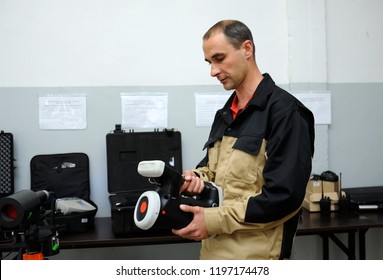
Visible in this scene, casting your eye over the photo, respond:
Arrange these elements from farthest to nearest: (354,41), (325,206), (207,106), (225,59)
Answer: (354,41)
(207,106)
(325,206)
(225,59)

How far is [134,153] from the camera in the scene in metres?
2.19

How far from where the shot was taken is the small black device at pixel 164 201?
950 millimetres

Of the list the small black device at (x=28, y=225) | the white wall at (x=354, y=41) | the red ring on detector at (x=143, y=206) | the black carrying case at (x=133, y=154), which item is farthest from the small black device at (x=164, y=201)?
the white wall at (x=354, y=41)

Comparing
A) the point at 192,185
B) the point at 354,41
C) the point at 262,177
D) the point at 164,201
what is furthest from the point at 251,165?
the point at 354,41

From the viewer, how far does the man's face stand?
1.16 m

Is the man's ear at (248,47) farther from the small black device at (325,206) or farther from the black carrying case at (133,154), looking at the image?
the small black device at (325,206)

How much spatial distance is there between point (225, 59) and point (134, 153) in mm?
1196


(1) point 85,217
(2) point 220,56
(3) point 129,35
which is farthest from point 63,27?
(2) point 220,56

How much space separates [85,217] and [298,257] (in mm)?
1504

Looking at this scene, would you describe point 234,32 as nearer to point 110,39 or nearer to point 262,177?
point 262,177

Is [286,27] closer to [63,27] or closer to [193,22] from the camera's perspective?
[193,22]

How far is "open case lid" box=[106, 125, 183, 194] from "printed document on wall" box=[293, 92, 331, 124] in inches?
38.2

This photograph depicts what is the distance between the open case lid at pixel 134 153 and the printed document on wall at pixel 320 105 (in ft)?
3.18

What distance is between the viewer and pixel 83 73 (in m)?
2.24
